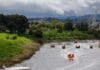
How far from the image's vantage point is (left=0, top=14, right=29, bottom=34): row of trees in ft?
518

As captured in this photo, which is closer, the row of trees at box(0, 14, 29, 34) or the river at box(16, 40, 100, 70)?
the river at box(16, 40, 100, 70)

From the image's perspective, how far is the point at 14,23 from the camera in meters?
162

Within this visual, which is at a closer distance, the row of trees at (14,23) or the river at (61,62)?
the river at (61,62)

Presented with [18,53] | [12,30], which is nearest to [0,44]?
[18,53]

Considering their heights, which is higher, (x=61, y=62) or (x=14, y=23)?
(x=61, y=62)

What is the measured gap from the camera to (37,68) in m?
58.0

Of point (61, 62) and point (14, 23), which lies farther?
point (14, 23)

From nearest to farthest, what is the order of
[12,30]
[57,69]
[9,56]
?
1. [57,69]
2. [9,56]
3. [12,30]

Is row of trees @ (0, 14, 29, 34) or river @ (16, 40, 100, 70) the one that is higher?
river @ (16, 40, 100, 70)

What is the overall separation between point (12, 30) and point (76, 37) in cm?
4472

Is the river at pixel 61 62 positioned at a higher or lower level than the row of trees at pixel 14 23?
higher

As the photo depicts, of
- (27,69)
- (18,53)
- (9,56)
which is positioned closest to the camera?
(27,69)

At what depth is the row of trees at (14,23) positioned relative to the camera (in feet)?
518

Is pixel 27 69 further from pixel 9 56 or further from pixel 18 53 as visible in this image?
pixel 18 53
